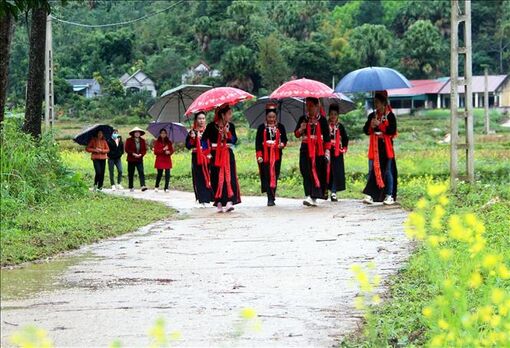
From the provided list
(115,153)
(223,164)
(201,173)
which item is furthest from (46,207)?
(115,153)

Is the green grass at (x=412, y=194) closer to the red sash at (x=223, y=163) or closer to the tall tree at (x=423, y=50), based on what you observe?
the red sash at (x=223, y=163)

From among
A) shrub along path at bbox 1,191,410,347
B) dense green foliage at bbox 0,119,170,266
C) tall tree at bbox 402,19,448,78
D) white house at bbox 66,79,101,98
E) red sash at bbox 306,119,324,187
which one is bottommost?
shrub along path at bbox 1,191,410,347

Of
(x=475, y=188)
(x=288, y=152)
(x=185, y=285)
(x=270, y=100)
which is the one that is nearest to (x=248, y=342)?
(x=185, y=285)

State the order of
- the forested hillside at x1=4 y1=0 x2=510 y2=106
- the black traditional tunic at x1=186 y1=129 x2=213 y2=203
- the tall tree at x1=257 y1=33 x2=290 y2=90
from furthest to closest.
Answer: the forested hillside at x1=4 y1=0 x2=510 y2=106
the tall tree at x1=257 y1=33 x2=290 y2=90
the black traditional tunic at x1=186 y1=129 x2=213 y2=203

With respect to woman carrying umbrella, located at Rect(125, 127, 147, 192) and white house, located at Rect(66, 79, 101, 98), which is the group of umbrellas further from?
white house, located at Rect(66, 79, 101, 98)

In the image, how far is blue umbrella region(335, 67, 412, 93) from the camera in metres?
17.2

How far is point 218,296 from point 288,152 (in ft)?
92.7

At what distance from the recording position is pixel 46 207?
14.8 m

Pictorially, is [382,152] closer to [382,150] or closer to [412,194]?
[382,150]

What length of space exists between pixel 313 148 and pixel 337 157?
112cm

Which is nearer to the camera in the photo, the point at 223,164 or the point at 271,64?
the point at 223,164

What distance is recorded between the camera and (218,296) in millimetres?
8344

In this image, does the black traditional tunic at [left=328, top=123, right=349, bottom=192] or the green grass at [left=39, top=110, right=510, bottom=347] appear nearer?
the green grass at [left=39, top=110, right=510, bottom=347]

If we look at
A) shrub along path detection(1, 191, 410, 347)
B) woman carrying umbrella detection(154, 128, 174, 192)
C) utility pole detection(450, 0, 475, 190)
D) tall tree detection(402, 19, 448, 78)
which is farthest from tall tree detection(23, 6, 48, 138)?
tall tree detection(402, 19, 448, 78)
